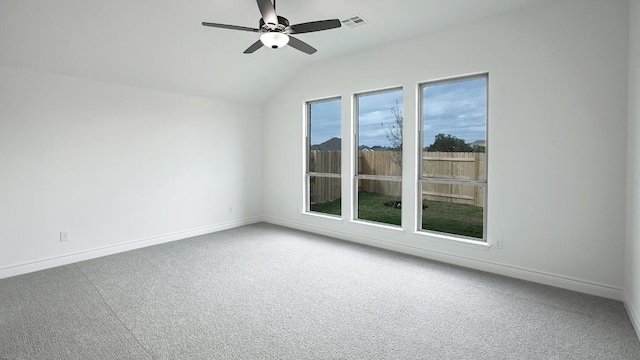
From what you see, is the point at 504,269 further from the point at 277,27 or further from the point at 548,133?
the point at 277,27

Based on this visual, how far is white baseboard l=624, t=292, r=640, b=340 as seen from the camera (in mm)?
2361

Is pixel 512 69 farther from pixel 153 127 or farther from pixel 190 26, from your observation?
pixel 153 127

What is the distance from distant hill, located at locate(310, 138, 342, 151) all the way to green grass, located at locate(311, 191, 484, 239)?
0.88 meters

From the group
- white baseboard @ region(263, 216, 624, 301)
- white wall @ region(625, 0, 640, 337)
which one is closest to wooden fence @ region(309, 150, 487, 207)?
white baseboard @ region(263, 216, 624, 301)

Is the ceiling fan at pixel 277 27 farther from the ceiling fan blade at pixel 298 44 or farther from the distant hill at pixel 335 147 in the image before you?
the distant hill at pixel 335 147

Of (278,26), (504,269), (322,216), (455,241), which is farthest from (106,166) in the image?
(504,269)

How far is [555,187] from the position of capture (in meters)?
3.19

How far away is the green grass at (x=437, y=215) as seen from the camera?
4.20 meters

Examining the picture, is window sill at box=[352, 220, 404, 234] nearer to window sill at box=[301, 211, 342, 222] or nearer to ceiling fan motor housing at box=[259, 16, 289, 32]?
window sill at box=[301, 211, 342, 222]

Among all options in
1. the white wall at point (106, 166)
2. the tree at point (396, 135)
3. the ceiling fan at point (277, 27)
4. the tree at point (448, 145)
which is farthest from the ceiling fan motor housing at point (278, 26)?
the white wall at point (106, 166)

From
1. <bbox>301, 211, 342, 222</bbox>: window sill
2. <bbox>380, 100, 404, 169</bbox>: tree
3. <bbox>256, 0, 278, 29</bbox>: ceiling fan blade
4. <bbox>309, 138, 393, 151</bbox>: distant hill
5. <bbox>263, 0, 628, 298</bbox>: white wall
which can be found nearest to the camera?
<bbox>256, 0, 278, 29</bbox>: ceiling fan blade

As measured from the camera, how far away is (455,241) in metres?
3.84

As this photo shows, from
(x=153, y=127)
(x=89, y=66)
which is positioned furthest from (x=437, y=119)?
(x=89, y=66)

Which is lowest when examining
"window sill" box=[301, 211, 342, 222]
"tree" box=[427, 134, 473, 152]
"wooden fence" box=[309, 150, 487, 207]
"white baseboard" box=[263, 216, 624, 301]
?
"white baseboard" box=[263, 216, 624, 301]
